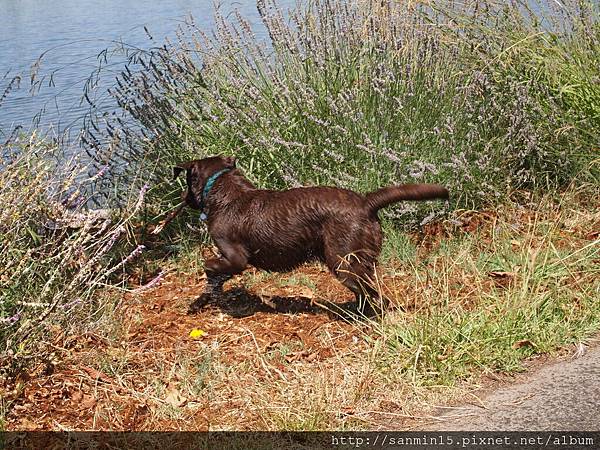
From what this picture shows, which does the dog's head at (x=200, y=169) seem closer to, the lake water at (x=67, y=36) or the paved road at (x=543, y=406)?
the paved road at (x=543, y=406)

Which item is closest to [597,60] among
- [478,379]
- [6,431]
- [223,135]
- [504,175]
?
[504,175]

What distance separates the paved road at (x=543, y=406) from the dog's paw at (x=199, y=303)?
85.2 inches

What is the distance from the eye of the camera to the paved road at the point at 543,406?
148 inches

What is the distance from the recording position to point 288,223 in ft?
17.2

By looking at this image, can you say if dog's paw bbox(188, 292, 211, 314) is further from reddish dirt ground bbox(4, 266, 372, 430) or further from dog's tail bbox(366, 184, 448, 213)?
dog's tail bbox(366, 184, 448, 213)

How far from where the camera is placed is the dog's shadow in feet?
17.9

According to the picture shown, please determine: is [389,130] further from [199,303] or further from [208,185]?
[199,303]

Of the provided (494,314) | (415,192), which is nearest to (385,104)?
(415,192)

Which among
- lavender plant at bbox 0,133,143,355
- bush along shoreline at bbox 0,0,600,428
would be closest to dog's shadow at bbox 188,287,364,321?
bush along shoreline at bbox 0,0,600,428

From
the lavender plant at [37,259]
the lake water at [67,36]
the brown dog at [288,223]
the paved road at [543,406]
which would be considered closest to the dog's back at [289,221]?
the brown dog at [288,223]

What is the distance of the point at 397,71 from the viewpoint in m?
6.61

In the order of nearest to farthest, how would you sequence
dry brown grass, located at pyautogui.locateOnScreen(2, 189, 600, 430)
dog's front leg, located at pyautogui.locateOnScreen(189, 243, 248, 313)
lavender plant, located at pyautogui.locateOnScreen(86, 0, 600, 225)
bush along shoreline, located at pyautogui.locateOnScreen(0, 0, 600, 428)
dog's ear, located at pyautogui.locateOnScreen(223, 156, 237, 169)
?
dry brown grass, located at pyautogui.locateOnScreen(2, 189, 600, 430), dog's front leg, located at pyautogui.locateOnScreen(189, 243, 248, 313), dog's ear, located at pyautogui.locateOnScreen(223, 156, 237, 169), bush along shoreline, located at pyautogui.locateOnScreen(0, 0, 600, 428), lavender plant, located at pyautogui.locateOnScreen(86, 0, 600, 225)

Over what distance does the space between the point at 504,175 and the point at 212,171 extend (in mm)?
2368

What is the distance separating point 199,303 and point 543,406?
2.52 metres
